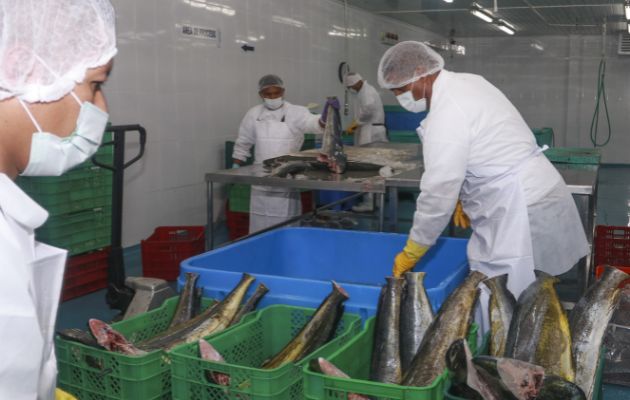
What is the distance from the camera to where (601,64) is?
12.7m

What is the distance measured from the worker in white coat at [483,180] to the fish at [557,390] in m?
1.31

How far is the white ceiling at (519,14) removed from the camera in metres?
9.38

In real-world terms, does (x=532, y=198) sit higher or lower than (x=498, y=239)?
higher

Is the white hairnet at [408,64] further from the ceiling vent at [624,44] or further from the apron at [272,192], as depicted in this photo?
the ceiling vent at [624,44]

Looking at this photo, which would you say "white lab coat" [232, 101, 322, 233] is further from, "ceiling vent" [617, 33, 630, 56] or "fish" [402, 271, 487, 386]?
"ceiling vent" [617, 33, 630, 56]

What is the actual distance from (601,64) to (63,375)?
12.7 meters

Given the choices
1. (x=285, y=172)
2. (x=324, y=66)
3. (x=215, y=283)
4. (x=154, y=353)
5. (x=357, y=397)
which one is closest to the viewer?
(x=357, y=397)

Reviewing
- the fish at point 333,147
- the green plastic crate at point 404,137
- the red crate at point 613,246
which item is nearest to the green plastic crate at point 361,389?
the fish at point 333,147

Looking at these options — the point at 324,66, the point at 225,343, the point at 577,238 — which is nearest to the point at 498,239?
the point at 577,238

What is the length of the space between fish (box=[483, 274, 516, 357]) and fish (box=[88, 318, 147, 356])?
97 centimetres

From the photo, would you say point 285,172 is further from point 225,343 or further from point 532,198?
point 225,343

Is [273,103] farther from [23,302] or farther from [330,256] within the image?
[23,302]

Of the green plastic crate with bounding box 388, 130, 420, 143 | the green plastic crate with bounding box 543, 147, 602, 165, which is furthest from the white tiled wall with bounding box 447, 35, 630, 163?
the green plastic crate with bounding box 543, 147, 602, 165

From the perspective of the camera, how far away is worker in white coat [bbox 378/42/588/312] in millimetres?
2758
